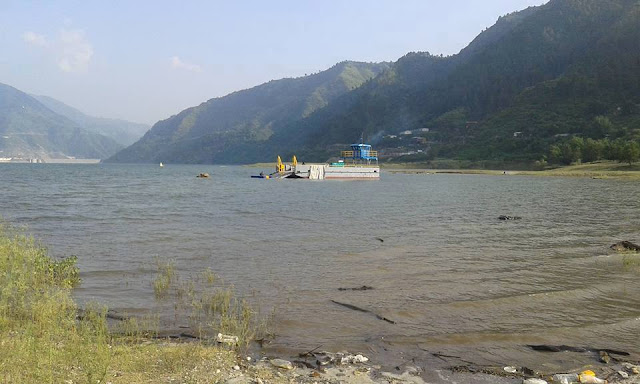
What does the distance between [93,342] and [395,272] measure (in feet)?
35.0

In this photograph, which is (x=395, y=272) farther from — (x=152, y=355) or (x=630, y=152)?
(x=630, y=152)

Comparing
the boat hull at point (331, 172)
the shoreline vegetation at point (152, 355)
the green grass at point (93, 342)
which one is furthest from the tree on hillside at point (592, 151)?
the green grass at point (93, 342)

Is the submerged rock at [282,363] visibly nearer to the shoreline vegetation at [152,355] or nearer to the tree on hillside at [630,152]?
the shoreline vegetation at [152,355]

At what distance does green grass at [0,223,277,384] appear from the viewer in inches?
286

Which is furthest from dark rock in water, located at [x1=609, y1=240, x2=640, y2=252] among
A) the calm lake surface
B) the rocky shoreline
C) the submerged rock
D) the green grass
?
the submerged rock

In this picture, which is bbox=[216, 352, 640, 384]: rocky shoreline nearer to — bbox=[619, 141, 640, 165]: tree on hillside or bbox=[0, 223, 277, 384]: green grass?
bbox=[0, 223, 277, 384]: green grass

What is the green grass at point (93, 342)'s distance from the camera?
7.25m

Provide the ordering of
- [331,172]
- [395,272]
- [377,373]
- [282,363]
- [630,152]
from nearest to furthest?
[377,373]
[282,363]
[395,272]
[331,172]
[630,152]

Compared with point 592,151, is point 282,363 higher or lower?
lower

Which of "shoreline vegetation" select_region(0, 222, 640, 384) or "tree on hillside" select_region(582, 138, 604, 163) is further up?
"tree on hillside" select_region(582, 138, 604, 163)

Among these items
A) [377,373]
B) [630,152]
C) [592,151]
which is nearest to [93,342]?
[377,373]

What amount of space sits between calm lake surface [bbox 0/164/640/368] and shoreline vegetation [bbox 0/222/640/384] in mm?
687

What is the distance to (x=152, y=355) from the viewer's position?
28.1 ft

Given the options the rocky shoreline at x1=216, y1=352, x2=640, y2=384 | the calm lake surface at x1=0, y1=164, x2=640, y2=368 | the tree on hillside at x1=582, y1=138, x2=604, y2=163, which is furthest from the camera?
the tree on hillside at x1=582, y1=138, x2=604, y2=163
